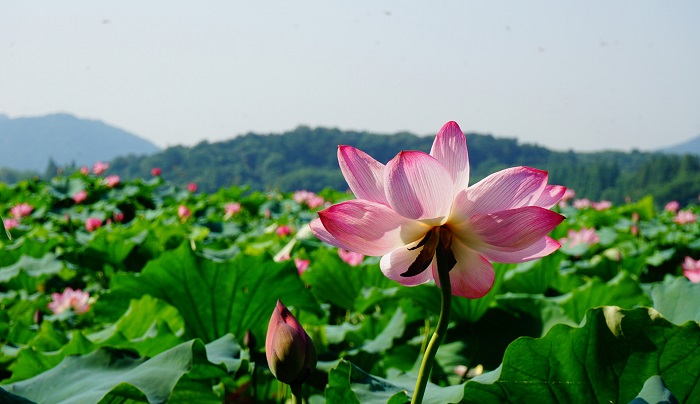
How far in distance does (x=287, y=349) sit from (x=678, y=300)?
865 mm

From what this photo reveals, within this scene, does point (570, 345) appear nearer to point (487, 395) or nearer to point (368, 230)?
point (487, 395)

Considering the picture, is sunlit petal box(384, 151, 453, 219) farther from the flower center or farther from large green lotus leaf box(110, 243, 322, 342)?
large green lotus leaf box(110, 243, 322, 342)

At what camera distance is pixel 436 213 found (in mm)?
615

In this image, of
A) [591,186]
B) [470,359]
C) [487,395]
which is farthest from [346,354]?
[591,186]

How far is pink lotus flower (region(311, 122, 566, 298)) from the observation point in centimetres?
60

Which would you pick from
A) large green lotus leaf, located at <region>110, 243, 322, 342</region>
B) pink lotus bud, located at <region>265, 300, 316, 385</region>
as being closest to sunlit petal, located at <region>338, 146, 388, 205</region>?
pink lotus bud, located at <region>265, 300, 316, 385</region>

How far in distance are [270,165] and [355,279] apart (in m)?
59.3

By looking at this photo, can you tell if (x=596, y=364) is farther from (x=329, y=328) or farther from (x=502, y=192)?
(x=329, y=328)

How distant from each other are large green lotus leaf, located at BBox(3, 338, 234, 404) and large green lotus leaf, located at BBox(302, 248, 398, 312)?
88 centimetres

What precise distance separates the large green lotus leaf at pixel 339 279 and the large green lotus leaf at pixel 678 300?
2.68 feet

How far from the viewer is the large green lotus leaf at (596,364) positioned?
76 centimetres

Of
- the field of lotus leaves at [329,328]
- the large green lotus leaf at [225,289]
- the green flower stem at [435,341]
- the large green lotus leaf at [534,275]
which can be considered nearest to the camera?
the green flower stem at [435,341]

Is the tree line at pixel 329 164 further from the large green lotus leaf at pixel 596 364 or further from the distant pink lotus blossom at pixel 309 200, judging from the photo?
the large green lotus leaf at pixel 596 364

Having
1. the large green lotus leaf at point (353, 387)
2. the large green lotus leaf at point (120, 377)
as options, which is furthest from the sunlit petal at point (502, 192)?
the large green lotus leaf at point (120, 377)
